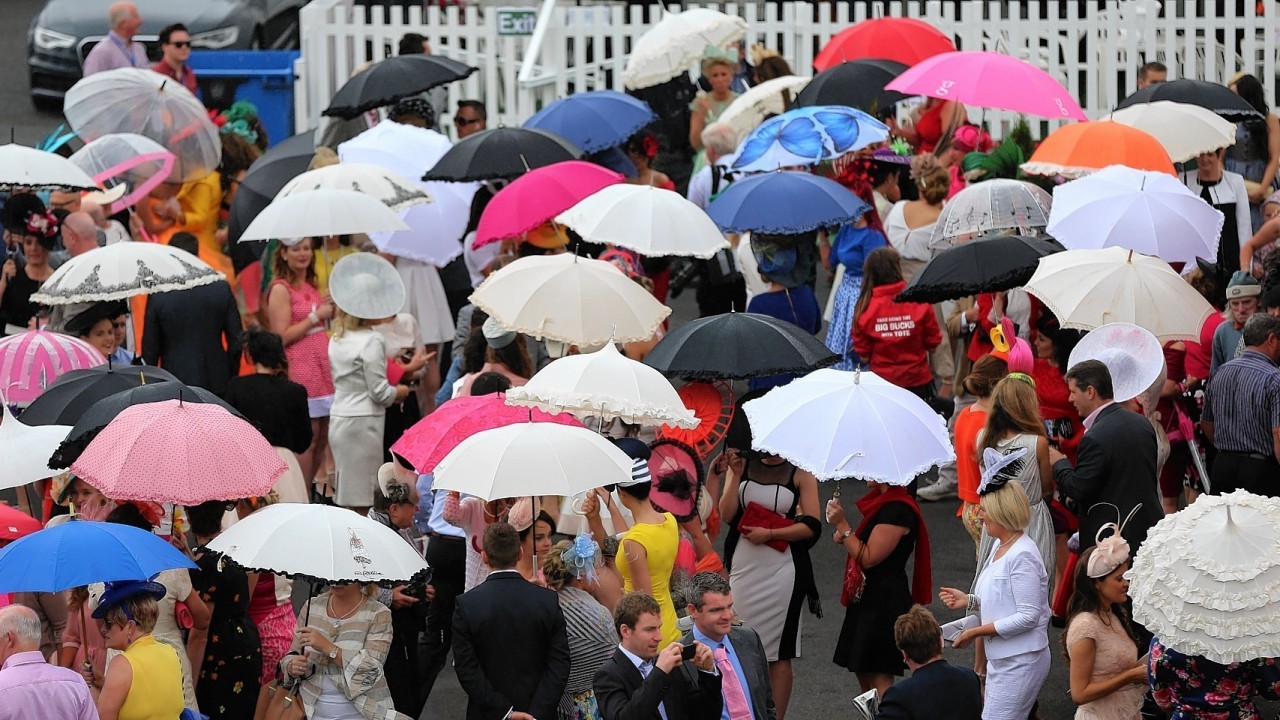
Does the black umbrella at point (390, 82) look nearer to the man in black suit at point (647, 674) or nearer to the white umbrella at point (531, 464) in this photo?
the white umbrella at point (531, 464)

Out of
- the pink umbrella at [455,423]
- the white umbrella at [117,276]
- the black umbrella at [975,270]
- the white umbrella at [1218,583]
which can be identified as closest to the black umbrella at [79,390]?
the white umbrella at [117,276]

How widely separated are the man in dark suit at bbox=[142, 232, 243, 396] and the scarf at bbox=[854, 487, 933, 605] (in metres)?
4.31

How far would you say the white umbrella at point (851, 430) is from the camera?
8.34 meters

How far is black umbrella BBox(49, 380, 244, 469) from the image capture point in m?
8.39

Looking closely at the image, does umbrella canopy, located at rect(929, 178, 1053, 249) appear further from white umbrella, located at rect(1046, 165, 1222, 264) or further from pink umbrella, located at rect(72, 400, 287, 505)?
pink umbrella, located at rect(72, 400, 287, 505)

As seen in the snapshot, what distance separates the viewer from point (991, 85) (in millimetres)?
12594

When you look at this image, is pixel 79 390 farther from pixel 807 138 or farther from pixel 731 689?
pixel 807 138

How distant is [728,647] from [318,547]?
170 centimetres

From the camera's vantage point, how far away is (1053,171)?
38.4 feet

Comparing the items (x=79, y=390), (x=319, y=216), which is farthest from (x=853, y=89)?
(x=79, y=390)

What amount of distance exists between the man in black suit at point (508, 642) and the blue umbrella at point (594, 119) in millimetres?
6140

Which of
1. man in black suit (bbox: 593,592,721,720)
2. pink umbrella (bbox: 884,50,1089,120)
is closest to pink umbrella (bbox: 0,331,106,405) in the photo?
man in black suit (bbox: 593,592,721,720)

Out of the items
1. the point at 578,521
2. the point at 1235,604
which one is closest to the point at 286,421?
the point at 578,521

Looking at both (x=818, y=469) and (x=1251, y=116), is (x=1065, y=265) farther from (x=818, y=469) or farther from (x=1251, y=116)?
(x=1251, y=116)
